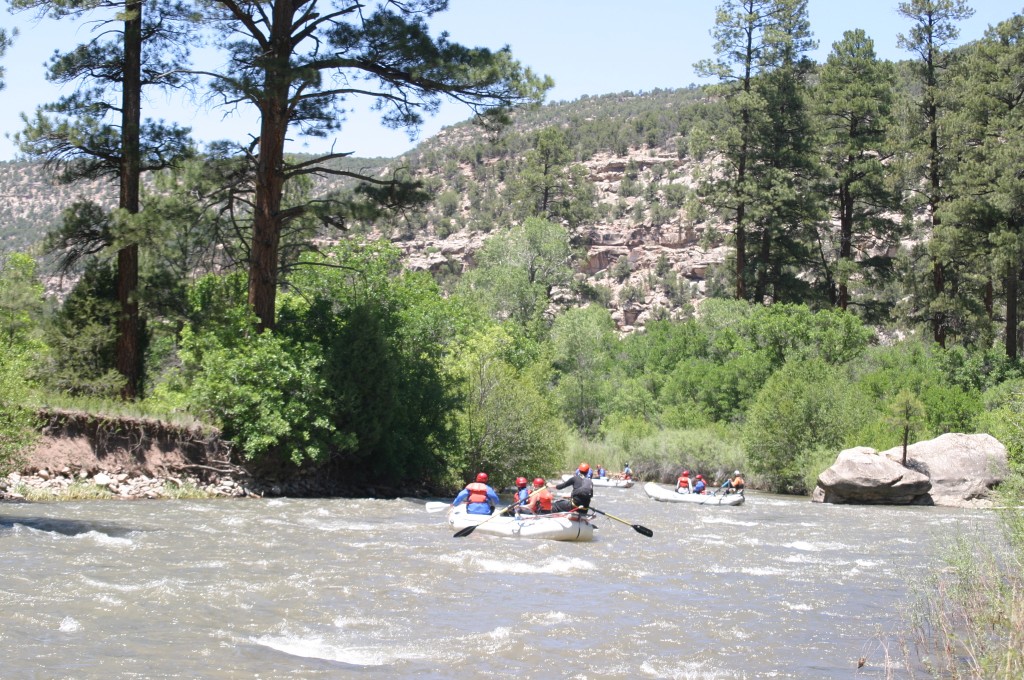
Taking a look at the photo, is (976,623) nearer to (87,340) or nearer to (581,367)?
(87,340)

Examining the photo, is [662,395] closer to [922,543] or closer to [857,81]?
[857,81]

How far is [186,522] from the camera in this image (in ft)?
Result: 56.2

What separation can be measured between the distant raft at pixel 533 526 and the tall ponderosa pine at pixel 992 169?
22.6 metres

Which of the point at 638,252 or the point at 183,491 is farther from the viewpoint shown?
the point at 638,252

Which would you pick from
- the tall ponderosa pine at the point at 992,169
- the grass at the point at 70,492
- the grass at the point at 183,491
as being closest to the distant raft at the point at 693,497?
the tall ponderosa pine at the point at 992,169

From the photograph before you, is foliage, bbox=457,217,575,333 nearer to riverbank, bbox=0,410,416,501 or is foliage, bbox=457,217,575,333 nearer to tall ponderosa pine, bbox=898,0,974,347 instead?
tall ponderosa pine, bbox=898,0,974,347

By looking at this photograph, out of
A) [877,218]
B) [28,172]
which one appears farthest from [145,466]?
[28,172]

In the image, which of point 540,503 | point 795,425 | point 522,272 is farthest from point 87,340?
point 522,272

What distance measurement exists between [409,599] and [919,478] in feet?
76.9

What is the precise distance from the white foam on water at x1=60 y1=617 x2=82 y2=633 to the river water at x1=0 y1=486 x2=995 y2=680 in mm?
34

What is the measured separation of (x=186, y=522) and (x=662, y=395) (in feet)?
115

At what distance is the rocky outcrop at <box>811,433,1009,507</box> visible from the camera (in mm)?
30500

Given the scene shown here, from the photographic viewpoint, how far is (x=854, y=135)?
4669 centimetres

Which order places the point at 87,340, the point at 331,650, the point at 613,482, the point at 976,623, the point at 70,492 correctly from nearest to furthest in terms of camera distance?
the point at 976,623, the point at 331,650, the point at 70,492, the point at 87,340, the point at 613,482
